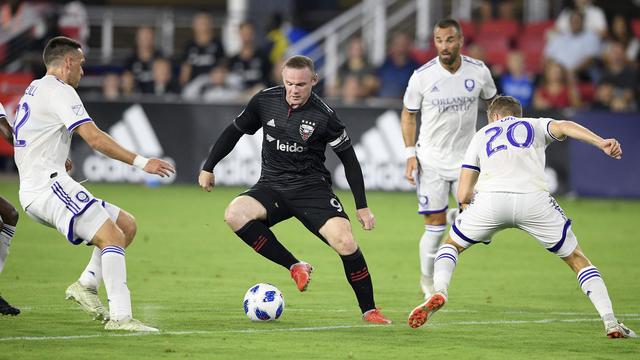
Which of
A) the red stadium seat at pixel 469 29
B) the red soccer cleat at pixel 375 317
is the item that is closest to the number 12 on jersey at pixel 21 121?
the red soccer cleat at pixel 375 317

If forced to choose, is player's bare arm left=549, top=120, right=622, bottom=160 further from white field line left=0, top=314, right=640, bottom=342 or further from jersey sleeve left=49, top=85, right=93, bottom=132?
jersey sleeve left=49, top=85, right=93, bottom=132

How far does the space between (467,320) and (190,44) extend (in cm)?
1524

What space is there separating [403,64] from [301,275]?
1348 cm

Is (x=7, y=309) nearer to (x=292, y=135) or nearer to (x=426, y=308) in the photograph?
(x=292, y=135)

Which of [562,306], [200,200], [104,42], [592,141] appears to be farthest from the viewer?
[104,42]

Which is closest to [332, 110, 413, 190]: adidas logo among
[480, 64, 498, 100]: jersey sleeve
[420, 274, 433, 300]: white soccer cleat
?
[480, 64, 498, 100]: jersey sleeve

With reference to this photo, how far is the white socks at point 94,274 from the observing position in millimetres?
9070

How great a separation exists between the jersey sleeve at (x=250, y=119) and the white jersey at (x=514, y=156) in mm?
1847

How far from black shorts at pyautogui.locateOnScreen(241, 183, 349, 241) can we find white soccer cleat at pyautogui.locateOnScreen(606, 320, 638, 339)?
2192mm

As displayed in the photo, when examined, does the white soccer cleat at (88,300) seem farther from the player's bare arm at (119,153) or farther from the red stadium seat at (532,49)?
the red stadium seat at (532,49)

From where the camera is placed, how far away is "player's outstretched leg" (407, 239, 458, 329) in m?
8.48

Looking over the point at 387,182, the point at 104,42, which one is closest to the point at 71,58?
the point at 387,182

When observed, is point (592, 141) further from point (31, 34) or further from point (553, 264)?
point (31, 34)

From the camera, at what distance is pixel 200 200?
20266mm
